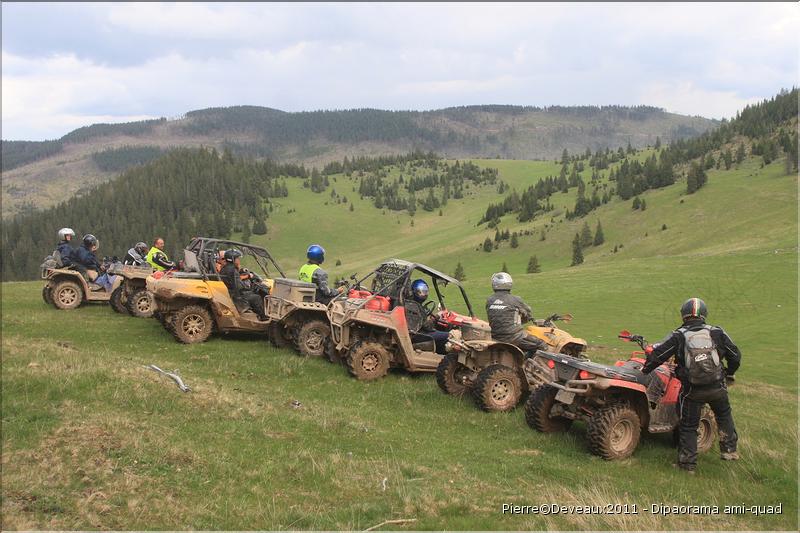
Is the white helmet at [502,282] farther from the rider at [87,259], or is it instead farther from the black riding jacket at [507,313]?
the rider at [87,259]

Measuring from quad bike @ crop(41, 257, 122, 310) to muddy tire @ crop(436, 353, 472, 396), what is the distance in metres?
11.8

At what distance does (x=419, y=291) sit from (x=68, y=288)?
11.8 meters

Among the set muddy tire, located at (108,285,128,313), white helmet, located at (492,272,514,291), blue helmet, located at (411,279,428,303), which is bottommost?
muddy tire, located at (108,285,128,313)

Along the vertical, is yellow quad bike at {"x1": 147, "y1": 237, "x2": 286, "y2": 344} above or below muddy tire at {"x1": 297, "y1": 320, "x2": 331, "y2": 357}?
above

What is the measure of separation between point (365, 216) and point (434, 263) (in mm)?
69090

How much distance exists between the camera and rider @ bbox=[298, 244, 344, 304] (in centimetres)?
1335

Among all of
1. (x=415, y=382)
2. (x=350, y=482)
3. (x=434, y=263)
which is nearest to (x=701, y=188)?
(x=434, y=263)

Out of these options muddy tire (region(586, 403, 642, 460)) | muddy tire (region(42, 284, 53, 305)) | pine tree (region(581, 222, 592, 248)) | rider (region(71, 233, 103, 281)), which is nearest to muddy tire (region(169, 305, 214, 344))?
rider (region(71, 233, 103, 281))

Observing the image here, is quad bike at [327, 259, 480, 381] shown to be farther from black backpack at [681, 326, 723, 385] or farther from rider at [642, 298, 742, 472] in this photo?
black backpack at [681, 326, 723, 385]

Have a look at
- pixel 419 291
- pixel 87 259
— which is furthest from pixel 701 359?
pixel 87 259

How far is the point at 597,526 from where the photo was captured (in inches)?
222

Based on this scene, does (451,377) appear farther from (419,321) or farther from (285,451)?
(285,451)

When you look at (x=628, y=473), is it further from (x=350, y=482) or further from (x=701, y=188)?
(x=701, y=188)

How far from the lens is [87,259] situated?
1725 cm
